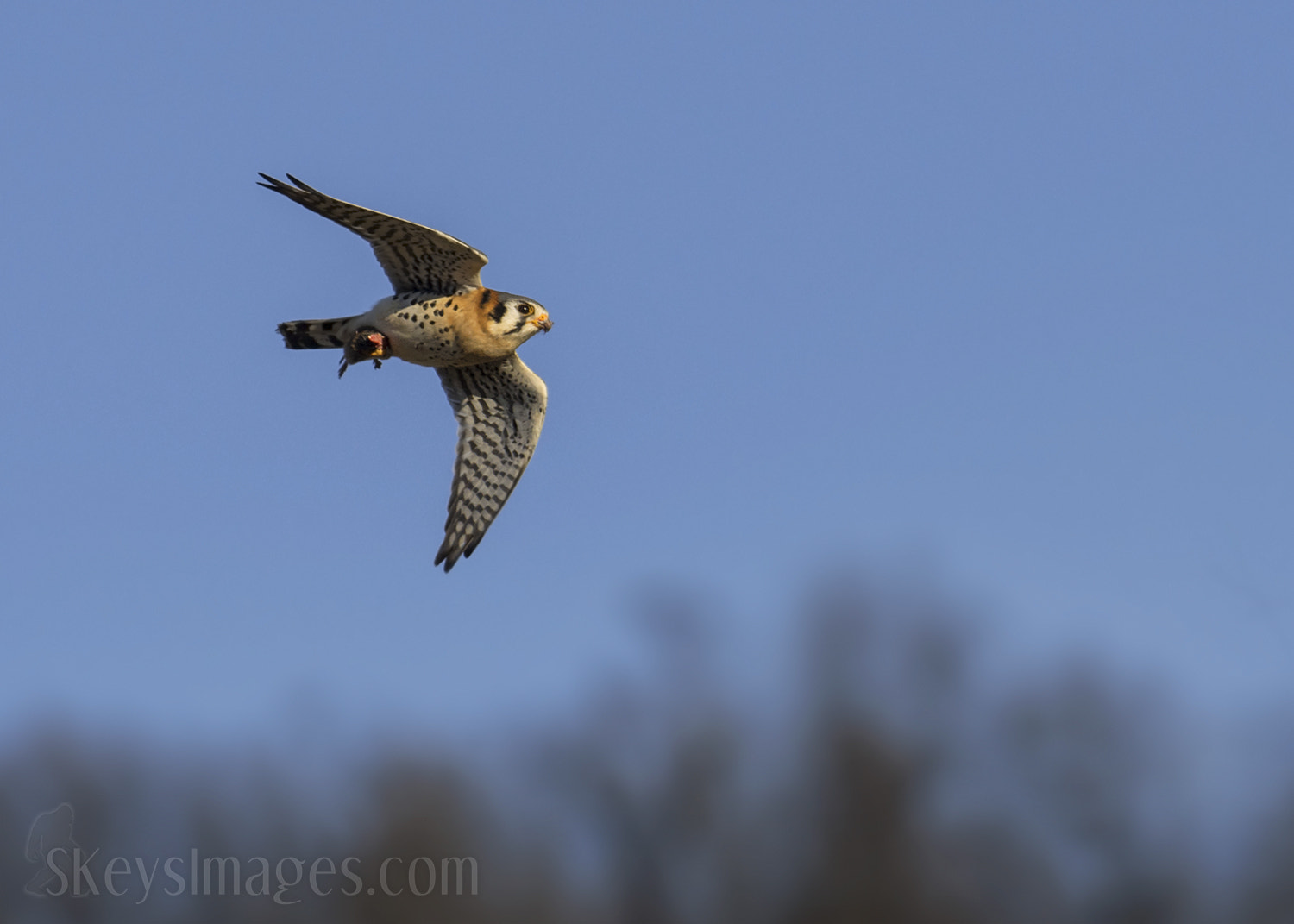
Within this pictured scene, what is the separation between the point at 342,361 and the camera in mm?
11969

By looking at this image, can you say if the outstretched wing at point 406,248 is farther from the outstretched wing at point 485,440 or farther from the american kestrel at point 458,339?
the outstretched wing at point 485,440

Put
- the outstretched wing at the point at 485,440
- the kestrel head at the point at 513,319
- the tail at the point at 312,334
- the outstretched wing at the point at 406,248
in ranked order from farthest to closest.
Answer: the outstretched wing at the point at 485,440
the tail at the point at 312,334
the kestrel head at the point at 513,319
the outstretched wing at the point at 406,248

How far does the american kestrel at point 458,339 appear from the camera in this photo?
455 inches

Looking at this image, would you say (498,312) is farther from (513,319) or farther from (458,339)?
(458,339)

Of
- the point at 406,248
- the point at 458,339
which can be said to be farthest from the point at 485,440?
the point at 406,248

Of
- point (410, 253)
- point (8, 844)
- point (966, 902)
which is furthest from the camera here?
point (8, 844)

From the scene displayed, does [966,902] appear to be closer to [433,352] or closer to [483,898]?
[483,898]

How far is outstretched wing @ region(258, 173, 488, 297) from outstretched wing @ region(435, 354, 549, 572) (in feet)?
3.13

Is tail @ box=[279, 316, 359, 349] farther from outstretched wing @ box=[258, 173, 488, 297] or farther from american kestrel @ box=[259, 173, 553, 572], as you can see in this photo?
outstretched wing @ box=[258, 173, 488, 297]

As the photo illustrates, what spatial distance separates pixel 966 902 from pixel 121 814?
9.52 meters

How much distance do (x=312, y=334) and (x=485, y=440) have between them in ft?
4.70

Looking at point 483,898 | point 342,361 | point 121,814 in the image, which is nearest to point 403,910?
point 483,898

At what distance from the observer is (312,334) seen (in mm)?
12250

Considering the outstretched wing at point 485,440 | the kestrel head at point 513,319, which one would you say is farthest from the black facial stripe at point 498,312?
the outstretched wing at point 485,440
